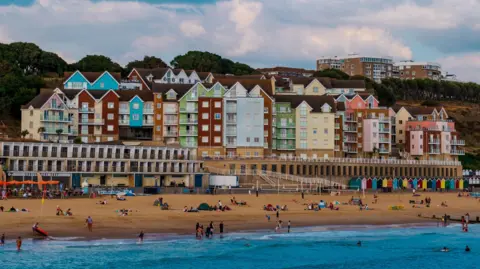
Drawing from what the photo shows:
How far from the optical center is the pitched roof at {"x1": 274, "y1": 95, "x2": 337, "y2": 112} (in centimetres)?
11906

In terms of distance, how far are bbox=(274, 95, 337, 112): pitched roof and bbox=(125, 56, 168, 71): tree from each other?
152 feet

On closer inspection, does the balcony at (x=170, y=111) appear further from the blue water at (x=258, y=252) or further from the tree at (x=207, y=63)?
the blue water at (x=258, y=252)

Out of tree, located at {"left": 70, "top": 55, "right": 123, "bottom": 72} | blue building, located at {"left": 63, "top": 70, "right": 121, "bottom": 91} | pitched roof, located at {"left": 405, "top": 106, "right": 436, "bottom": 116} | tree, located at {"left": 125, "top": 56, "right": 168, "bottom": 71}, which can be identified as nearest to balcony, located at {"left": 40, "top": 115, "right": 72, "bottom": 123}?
blue building, located at {"left": 63, "top": 70, "right": 121, "bottom": 91}

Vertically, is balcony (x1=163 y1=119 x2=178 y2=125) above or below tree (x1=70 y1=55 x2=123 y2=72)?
below

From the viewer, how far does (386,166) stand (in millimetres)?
117438

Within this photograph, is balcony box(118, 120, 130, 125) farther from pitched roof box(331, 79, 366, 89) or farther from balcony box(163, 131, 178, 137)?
pitched roof box(331, 79, 366, 89)

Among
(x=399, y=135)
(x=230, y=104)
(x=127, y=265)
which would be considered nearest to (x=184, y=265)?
(x=127, y=265)

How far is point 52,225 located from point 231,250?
13.5 meters

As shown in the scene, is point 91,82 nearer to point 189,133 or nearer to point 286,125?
point 189,133

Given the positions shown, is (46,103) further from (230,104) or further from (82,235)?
(82,235)

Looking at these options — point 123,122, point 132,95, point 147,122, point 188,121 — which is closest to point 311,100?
point 188,121

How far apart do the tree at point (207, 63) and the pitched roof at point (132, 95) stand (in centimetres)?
4034

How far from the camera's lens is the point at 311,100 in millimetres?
120500

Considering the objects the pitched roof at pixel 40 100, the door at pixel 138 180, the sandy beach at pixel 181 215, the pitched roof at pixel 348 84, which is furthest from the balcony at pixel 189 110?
the pitched roof at pixel 348 84
